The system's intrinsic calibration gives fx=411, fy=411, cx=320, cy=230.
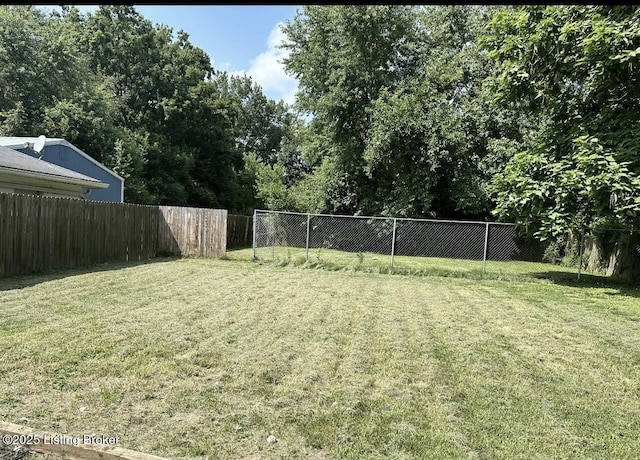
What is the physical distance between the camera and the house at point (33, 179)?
388 inches

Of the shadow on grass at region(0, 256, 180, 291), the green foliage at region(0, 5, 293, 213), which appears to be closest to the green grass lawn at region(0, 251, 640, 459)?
the shadow on grass at region(0, 256, 180, 291)

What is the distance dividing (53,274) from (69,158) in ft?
33.7

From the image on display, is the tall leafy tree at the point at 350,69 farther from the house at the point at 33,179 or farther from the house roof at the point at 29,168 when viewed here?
the house roof at the point at 29,168

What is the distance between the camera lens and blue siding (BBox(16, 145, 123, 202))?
15.9 m

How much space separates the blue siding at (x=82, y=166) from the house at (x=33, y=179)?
3.89 m

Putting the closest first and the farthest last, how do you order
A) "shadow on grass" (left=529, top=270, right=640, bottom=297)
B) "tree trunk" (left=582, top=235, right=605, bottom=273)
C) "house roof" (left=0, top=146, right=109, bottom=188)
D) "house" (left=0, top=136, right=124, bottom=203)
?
"shadow on grass" (left=529, top=270, right=640, bottom=297), "house roof" (left=0, top=146, right=109, bottom=188), "tree trunk" (left=582, top=235, right=605, bottom=273), "house" (left=0, top=136, right=124, bottom=203)

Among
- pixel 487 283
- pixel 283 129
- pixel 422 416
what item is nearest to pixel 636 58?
pixel 487 283

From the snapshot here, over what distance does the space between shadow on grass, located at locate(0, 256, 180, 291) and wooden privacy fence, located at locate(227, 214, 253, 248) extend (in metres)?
7.06

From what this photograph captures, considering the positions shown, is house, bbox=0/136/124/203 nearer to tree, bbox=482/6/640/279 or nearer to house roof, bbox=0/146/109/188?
house roof, bbox=0/146/109/188

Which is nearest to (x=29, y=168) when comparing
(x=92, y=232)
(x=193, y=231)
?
(x=92, y=232)

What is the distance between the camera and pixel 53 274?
332 inches

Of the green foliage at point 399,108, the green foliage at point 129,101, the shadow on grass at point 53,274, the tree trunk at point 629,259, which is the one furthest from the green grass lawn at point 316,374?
the green foliage at point 129,101

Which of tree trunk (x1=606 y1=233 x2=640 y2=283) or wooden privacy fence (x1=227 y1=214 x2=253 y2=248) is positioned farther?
wooden privacy fence (x1=227 y1=214 x2=253 y2=248)

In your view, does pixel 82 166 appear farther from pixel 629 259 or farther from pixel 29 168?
pixel 629 259
